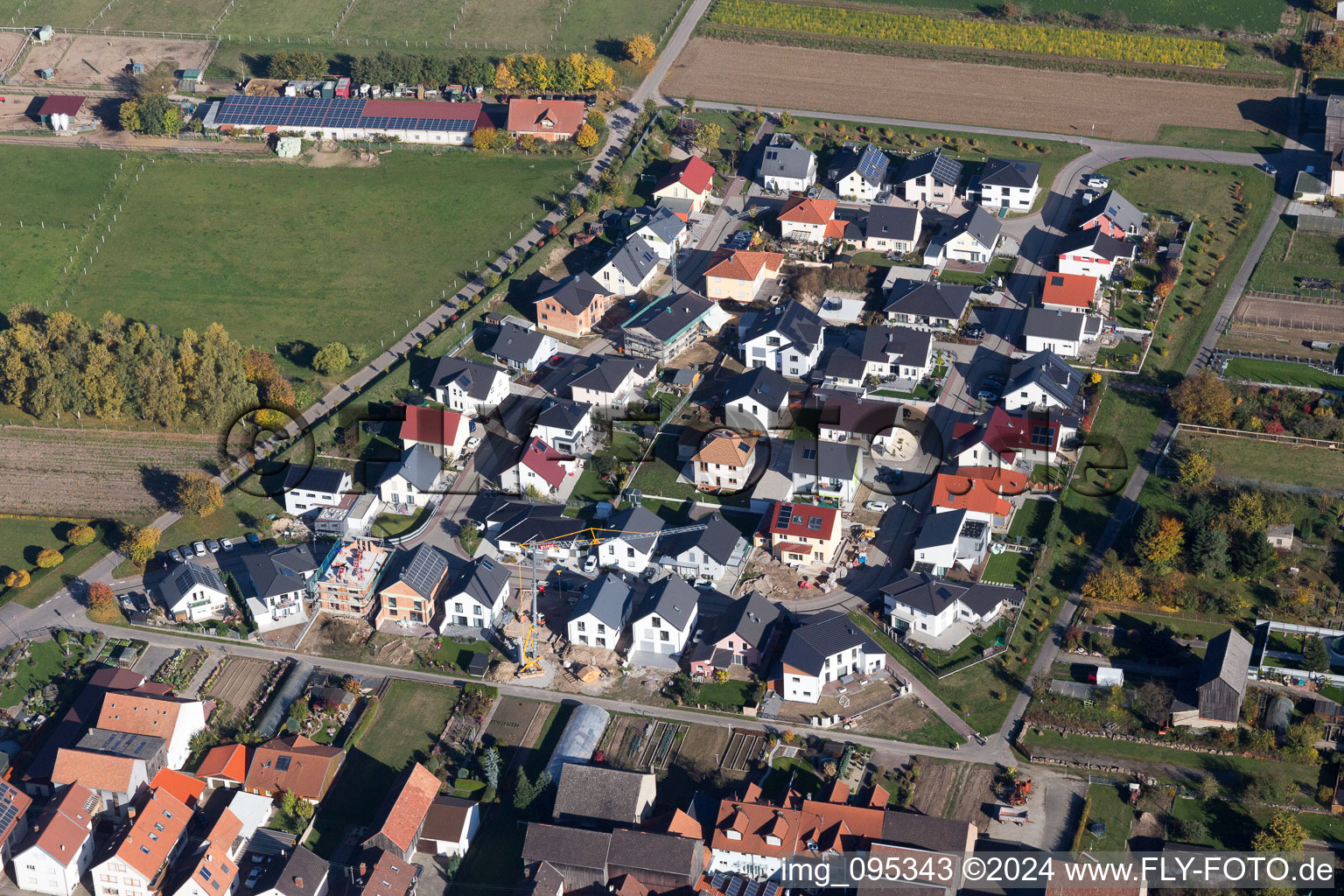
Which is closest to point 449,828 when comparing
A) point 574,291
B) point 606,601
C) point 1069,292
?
point 606,601

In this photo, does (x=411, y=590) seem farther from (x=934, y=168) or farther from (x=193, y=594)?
(x=934, y=168)

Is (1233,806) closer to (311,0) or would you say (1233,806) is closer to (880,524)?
(880,524)

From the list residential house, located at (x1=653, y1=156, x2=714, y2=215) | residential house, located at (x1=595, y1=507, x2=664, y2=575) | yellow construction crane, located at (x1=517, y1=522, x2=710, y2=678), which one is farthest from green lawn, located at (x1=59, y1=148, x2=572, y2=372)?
residential house, located at (x1=595, y1=507, x2=664, y2=575)

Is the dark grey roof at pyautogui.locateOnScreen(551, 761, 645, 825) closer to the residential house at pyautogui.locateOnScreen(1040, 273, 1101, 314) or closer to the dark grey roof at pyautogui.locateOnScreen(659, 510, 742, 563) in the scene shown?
the dark grey roof at pyautogui.locateOnScreen(659, 510, 742, 563)

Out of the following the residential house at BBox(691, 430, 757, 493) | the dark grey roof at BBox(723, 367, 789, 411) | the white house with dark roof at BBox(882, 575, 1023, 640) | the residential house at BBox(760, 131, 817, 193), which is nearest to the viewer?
the white house with dark roof at BBox(882, 575, 1023, 640)

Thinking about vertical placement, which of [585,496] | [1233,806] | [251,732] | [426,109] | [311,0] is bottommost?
[251,732]

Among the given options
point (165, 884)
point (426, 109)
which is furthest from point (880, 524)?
point (426, 109)

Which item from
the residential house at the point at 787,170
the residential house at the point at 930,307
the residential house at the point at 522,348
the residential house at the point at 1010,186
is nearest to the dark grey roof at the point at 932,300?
the residential house at the point at 930,307
